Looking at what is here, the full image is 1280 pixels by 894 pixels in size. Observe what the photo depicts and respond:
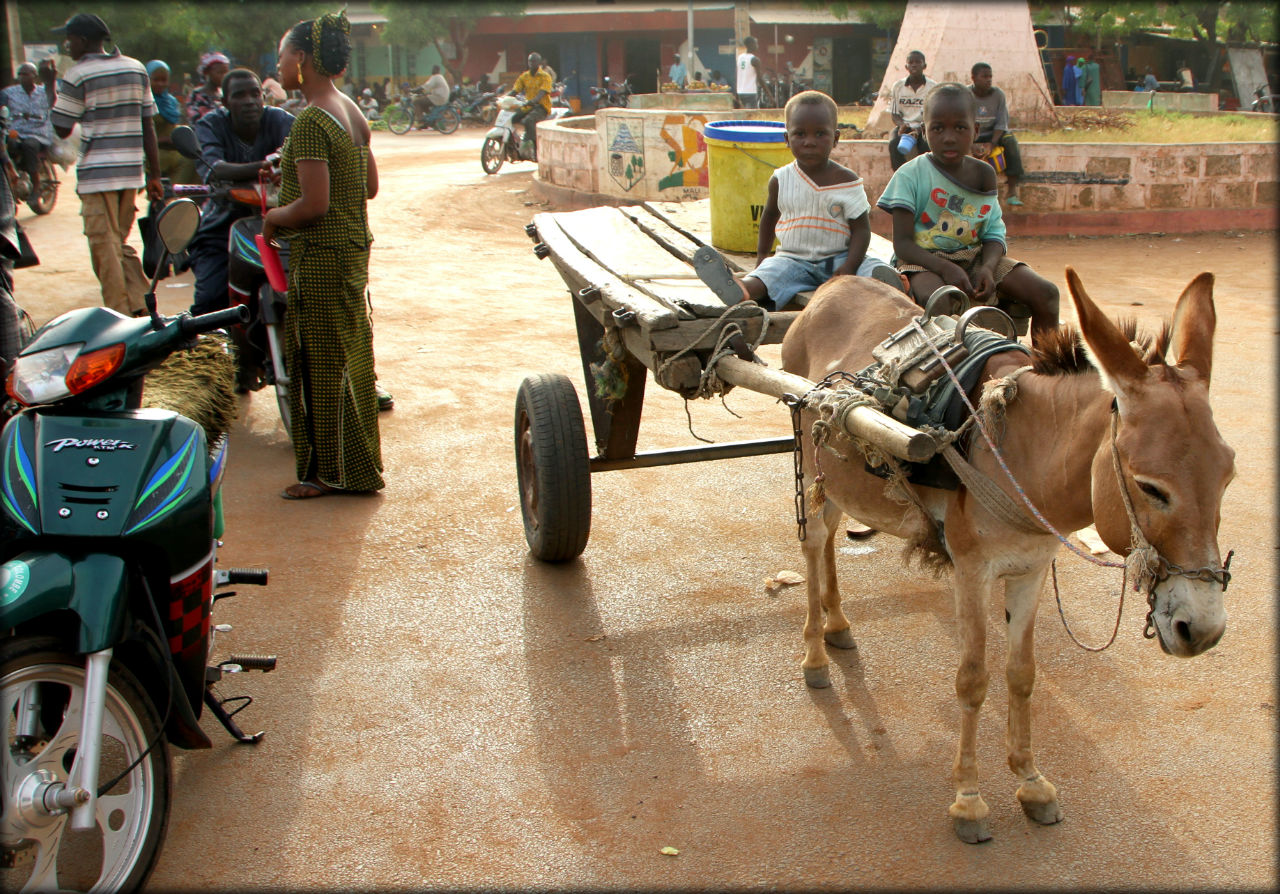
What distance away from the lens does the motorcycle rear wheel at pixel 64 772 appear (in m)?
2.40

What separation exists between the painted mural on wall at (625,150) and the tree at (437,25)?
24629 millimetres

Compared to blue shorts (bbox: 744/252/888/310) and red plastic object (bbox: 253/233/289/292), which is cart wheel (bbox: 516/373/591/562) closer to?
blue shorts (bbox: 744/252/888/310)

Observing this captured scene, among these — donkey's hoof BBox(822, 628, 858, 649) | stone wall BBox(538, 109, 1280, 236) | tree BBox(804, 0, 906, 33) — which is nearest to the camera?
donkey's hoof BBox(822, 628, 858, 649)

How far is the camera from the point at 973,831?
2.93m

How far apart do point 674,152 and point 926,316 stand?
1092 centimetres

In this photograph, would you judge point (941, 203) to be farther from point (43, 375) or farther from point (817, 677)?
point (43, 375)

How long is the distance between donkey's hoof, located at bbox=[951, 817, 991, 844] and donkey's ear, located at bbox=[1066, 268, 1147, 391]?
133cm

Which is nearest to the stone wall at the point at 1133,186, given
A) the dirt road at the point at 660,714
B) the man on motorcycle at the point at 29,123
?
the dirt road at the point at 660,714

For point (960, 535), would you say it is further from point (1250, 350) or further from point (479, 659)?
point (1250, 350)

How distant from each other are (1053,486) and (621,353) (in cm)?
198

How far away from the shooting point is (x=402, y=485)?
571 centimetres

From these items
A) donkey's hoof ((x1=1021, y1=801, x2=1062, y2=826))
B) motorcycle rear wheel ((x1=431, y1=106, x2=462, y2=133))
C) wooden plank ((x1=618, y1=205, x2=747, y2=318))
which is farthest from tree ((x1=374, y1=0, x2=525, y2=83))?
donkey's hoof ((x1=1021, y1=801, x2=1062, y2=826))

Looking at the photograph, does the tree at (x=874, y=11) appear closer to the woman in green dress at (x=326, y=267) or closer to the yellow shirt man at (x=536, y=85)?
the yellow shirt man at (x=536, y=85)

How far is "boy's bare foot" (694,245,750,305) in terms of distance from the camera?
3631 millimetres
